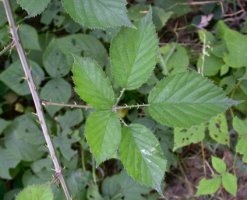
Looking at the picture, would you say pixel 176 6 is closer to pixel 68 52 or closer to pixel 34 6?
pixel 68 52

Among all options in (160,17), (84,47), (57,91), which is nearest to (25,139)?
(57,91)

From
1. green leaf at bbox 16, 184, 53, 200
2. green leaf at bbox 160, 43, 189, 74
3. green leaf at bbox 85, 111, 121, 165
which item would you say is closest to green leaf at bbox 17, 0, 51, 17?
green leaf at bbox 85, 111, 121, 165

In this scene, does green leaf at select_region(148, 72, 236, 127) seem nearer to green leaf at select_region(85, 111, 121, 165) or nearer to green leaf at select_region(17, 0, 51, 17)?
green leaf at select_region(85, 111, 121, 165)

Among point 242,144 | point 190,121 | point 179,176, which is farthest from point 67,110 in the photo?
point 190,121

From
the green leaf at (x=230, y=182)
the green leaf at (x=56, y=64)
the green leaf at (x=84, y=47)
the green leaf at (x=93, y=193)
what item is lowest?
the green leaf at (x=93, y=193)

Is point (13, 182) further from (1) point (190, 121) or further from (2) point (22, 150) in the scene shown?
(1) point (190, 121)

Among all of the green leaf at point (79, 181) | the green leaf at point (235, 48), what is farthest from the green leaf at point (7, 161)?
the green leaf at point (235, 48)

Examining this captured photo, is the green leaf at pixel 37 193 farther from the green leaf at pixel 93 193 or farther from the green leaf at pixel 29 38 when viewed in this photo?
the green leaf at pixel 29 38
